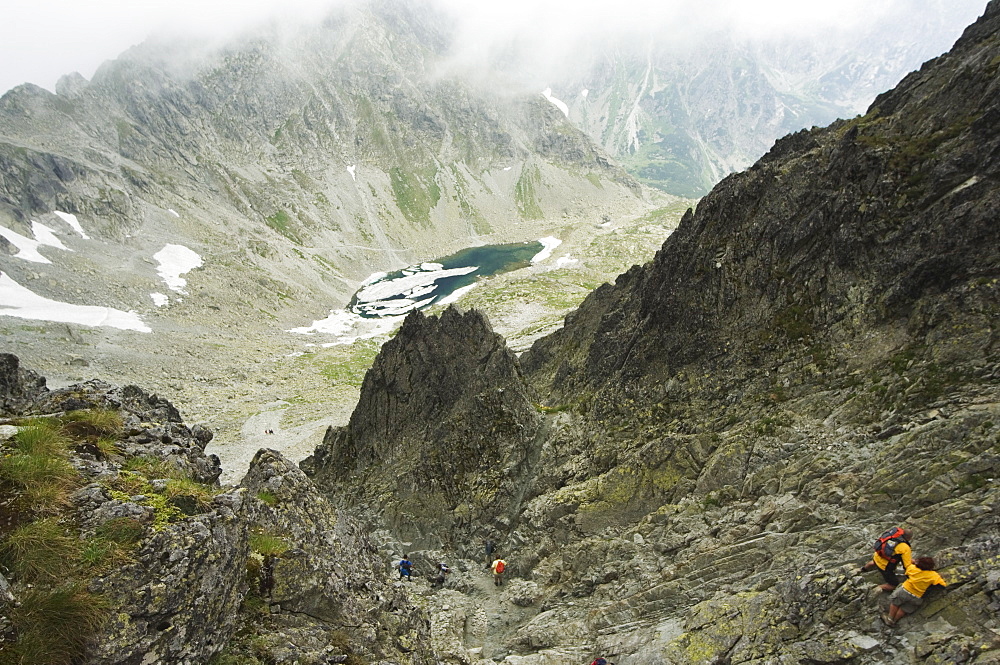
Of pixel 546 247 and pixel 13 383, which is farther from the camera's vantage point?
pixel 546 247

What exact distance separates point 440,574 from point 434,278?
138 metres

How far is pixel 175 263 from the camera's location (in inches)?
4788

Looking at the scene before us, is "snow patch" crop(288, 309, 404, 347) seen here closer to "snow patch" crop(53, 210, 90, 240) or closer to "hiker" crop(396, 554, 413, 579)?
"snow patch" crop(53, 210, 90, 240)

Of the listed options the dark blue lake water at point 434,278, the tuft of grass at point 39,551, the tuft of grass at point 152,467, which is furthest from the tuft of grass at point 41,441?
the dark blue lake water at point 434,278

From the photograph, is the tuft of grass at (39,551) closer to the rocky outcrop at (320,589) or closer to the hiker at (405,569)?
the rocky outcrop at (320,589)

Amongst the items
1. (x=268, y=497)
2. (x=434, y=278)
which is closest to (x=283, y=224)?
(x=434, y=278)

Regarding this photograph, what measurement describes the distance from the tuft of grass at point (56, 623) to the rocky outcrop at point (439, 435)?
20.1 m

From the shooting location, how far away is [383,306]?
134 m

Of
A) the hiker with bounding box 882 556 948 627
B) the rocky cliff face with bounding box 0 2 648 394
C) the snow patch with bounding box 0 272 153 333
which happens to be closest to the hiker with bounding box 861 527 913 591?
the hiker with bounding box 882 556 948 627

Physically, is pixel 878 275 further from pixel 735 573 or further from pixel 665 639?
pixel 665 639

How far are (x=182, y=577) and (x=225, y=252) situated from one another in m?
145

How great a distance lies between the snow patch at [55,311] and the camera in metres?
81.9

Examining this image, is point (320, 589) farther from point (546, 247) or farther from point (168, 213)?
point (546, 247)

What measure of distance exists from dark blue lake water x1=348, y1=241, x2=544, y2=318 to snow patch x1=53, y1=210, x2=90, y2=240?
62095 millimetres
